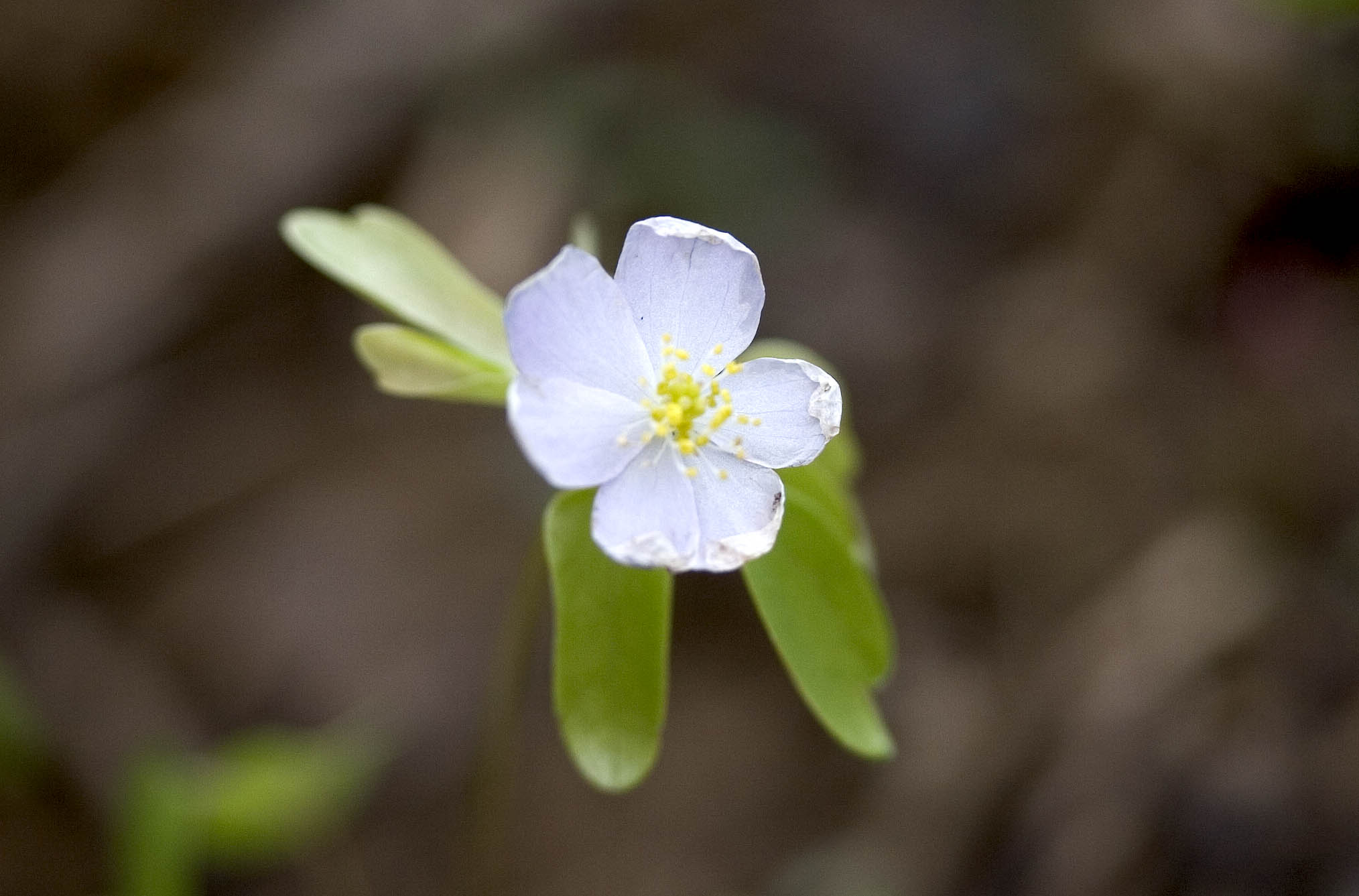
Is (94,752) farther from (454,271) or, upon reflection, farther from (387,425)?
(454,271)

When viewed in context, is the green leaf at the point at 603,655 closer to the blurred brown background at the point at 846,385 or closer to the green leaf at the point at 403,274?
the green leaf at the point at 403,274

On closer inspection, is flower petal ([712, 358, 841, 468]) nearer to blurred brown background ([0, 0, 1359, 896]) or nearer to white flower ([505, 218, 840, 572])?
white flower ([505, 218, 840, 572])

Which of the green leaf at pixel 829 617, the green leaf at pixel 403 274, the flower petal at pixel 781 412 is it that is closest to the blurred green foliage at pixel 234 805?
the green leaf at pixel 403 274

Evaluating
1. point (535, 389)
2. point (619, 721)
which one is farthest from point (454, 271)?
point (619, 721)

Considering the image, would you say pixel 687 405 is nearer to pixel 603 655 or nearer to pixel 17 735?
pixel 603 655

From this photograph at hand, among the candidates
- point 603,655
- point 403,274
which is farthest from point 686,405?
point 403,274

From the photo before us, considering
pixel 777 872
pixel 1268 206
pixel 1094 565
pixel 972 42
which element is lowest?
pixel 777 872
